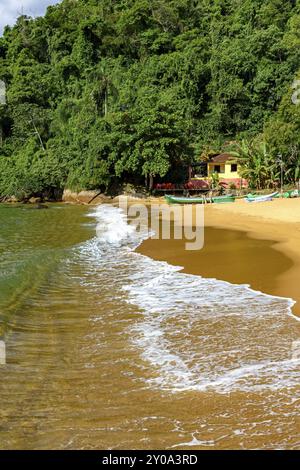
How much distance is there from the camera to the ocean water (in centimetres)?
505

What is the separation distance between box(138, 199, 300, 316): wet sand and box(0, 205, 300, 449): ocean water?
0.81 meters

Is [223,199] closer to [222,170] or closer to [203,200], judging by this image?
[203,200]

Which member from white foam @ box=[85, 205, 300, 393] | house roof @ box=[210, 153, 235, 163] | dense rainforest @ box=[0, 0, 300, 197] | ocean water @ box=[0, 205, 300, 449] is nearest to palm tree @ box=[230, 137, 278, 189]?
dense rainforest @ box=[0, 0, 300, 197]

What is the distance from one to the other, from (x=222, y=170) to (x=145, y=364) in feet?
144

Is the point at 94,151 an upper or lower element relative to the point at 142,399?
upper

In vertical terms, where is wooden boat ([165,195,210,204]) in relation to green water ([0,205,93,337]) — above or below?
above

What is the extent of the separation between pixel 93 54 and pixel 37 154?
2608 centimetres

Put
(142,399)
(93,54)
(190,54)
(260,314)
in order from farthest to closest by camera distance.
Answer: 1. (93,54)
2. (190,54)
3. (260,314)
4. (142,399)

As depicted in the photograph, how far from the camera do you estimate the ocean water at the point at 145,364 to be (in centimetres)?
505

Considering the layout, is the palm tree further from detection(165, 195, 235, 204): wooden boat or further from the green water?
the green water

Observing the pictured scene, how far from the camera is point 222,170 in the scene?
161 feet

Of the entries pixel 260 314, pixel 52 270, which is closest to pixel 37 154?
pixel 52 270
